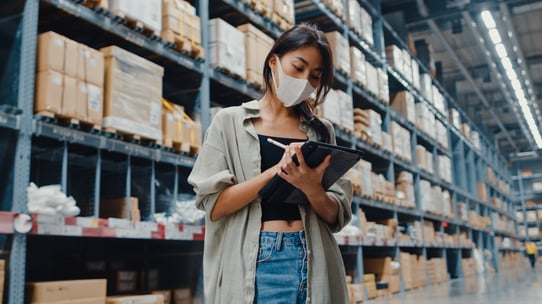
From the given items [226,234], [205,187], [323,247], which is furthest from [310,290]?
[205,187]

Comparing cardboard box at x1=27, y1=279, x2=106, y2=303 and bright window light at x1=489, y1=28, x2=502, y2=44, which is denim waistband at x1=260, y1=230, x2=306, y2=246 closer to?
cardboard box at x1=27, y1=279, x2=106, y2=303

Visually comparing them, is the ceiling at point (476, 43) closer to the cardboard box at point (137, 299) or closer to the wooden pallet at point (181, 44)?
the wooden pallet at point (181, 44)

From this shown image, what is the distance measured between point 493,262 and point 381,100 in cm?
1102

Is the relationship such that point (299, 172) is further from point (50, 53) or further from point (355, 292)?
point (355, 292)

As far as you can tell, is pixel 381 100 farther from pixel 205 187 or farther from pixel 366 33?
pixel 205 187

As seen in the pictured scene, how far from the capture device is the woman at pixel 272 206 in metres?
1.49

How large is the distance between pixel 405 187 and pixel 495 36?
4014mm

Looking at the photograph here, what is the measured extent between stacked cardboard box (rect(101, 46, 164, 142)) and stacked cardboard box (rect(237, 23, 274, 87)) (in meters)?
1.33

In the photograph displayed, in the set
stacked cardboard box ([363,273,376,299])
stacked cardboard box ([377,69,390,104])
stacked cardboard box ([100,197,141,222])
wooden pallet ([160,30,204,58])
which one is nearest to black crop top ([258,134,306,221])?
stacked cardboard box ([100,197,141,222])

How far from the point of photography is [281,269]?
4.88ft

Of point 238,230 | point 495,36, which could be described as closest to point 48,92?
point 238,230

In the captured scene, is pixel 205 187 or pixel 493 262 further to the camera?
pixel 493 262

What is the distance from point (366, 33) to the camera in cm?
896

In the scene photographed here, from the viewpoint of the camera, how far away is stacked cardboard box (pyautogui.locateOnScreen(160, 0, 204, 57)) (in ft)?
15.2
